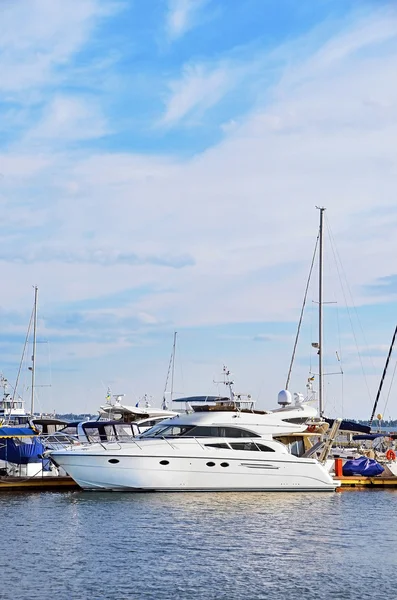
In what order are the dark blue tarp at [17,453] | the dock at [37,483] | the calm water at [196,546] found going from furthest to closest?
the dark blue tarp at [17,453]
the dock at [37,483]
the calm water at [196,546]

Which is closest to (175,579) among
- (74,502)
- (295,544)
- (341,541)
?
(295,544)

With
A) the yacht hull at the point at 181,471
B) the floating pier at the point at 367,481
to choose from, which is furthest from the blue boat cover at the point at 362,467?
the yacht hull at the point at 181,471

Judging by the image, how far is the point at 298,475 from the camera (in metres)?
40.1

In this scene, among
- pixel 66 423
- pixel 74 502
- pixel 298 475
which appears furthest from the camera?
pixel 66 423

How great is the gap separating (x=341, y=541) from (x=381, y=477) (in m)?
15.6

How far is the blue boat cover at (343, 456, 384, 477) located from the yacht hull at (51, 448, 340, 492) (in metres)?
5.03

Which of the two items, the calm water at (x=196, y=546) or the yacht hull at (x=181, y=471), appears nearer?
the calm water at (x=196, y=546)

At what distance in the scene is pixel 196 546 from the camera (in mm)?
27453

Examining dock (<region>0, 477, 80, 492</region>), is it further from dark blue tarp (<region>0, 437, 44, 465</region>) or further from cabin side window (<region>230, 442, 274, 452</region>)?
cabin side window (<region>230, 442, 274, 452</region>)

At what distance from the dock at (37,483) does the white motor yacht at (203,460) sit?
1691 mm

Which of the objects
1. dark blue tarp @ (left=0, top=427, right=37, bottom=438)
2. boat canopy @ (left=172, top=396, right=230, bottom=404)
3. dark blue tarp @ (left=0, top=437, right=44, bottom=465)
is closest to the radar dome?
boat canopy @ (left=172, top=396, right=230, bottom=404)

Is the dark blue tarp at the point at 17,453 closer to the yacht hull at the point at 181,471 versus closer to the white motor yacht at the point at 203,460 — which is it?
the white motor yacht at the point at 203,460

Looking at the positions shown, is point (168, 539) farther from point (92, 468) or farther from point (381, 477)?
point (381, 477)

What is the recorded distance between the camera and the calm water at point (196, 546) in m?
22.4
